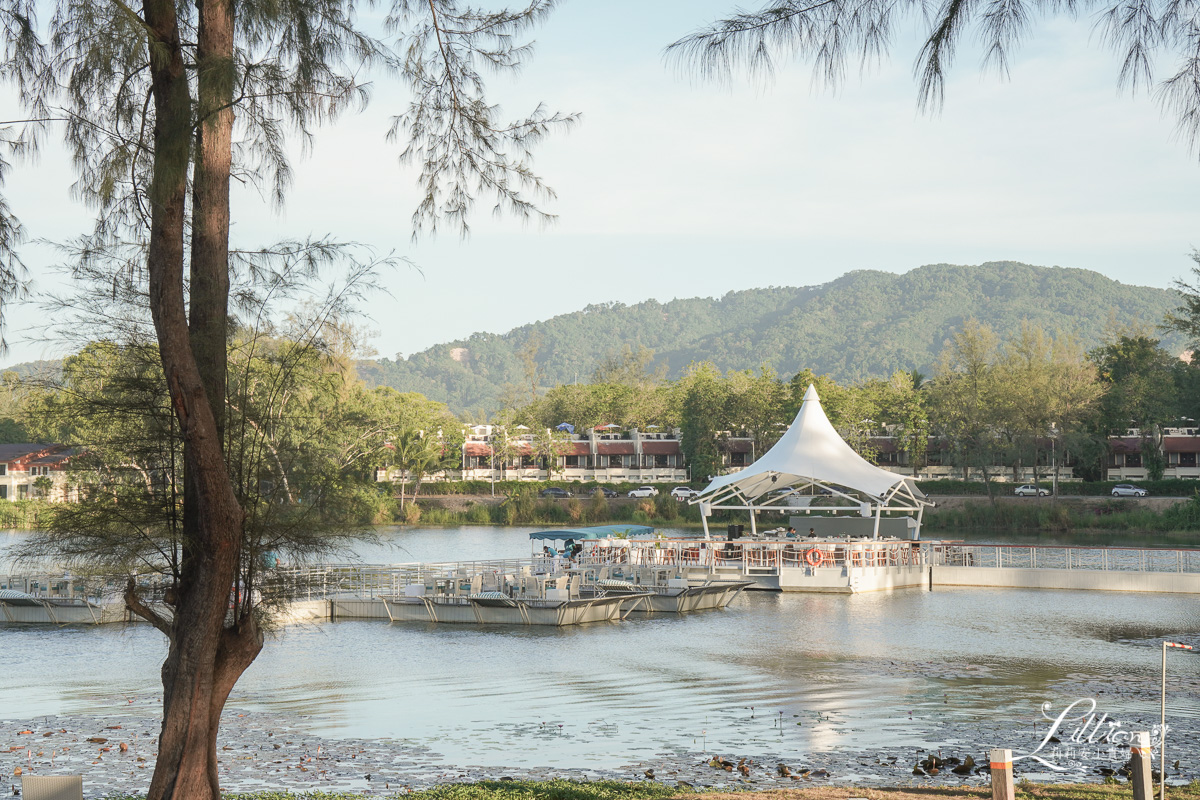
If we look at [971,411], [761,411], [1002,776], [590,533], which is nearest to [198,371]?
[1002,776]

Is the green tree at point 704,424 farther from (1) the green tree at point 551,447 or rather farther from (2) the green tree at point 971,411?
(2) the green tree at point 971,411

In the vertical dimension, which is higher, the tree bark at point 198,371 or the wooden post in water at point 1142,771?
the tree bark at point 198,371

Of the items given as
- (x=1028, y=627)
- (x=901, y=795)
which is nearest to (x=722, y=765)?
(x=901, y=795)

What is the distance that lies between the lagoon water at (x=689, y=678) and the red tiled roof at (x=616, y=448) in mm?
57044

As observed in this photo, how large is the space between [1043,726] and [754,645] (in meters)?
7.45

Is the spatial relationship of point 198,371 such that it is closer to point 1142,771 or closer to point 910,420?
point 1142,771

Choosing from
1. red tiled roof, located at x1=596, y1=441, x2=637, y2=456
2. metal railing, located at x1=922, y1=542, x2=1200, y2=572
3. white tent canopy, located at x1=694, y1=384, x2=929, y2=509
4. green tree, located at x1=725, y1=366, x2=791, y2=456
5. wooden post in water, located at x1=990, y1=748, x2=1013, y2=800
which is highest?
green tree, located at x1=725, y1=366, x2=791, y2=456

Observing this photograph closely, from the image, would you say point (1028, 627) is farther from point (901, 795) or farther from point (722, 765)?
point (901, 795)

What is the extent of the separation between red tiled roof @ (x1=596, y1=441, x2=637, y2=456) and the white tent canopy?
157ft

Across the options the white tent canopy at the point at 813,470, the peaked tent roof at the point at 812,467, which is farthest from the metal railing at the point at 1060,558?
the peaked tent roof at the point at 812,467

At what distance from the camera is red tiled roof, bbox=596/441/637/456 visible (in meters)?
83.6
